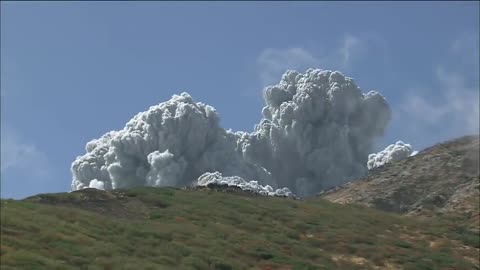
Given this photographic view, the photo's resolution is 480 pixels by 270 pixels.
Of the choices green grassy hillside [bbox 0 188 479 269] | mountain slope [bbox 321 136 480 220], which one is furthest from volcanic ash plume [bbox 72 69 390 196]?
green grassy hillside [bbox 0 188 479 269]

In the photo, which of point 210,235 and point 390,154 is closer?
point 210,235

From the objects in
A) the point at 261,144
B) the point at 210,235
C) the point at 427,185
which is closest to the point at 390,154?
the point at 261,144

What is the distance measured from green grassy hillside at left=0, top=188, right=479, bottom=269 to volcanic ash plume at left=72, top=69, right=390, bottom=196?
104 meters

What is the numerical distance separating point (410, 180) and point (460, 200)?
46.4ft

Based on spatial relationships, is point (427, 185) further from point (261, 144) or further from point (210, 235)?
point (261, 144)

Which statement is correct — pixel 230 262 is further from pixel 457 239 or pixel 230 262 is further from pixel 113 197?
pixel 457 239

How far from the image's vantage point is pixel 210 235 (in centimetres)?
4741

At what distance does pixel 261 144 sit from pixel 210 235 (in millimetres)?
140488

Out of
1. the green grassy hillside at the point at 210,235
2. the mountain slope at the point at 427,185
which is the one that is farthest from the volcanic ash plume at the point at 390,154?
the green grassy hillside at the point at 210,235

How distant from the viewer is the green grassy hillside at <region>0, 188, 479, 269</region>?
37.0 m

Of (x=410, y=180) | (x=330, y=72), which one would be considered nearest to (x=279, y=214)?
(x=410, y=180)

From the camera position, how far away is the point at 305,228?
183 feet

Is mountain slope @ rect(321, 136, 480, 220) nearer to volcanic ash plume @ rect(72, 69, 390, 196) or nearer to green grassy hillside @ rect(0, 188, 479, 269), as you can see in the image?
green grassy hillside @ rect(0, 188, 479, 269)

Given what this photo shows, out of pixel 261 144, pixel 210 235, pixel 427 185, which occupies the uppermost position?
pixel 261 144
